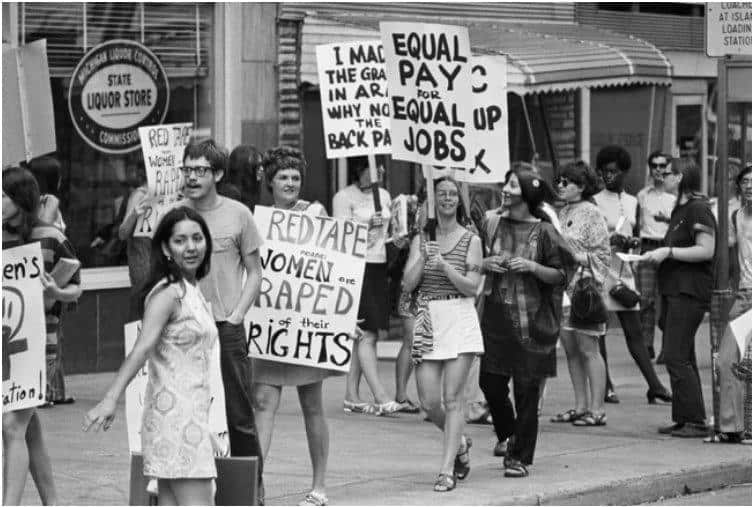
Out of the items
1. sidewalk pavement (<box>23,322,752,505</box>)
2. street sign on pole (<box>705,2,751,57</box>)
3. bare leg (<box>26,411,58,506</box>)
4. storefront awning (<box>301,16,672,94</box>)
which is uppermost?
storefront awning (<box>301,16,672,94</box>)

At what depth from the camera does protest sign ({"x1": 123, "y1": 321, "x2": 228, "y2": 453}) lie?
23.3ft

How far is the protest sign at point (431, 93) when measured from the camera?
32.4 feet

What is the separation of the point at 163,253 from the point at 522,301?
338 cm

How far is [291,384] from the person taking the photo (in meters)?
8.80

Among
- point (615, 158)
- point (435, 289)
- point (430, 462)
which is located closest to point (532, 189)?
point (435, 289)

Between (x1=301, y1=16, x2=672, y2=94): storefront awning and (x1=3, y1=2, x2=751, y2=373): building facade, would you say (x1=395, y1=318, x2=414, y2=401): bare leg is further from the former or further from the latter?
(x1=301, y1=16, x2=672, y2=94): storefront awning

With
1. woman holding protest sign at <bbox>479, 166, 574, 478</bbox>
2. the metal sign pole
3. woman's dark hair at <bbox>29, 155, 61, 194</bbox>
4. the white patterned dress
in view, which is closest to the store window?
woman's dark hair at <bbox>29, 155, 61, 194</bbox>

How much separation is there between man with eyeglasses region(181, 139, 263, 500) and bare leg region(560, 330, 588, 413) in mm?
4070

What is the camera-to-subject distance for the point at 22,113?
845 cm

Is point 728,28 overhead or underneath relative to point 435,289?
overhead

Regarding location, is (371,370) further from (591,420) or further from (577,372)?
(591,420)

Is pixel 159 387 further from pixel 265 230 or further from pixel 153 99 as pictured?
pixel 153 99

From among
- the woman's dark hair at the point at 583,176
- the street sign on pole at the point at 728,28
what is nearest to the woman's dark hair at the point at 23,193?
the woman's dark hair at the point at 583,176

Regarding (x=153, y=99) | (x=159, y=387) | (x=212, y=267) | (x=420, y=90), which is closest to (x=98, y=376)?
(x=153, y=99)
